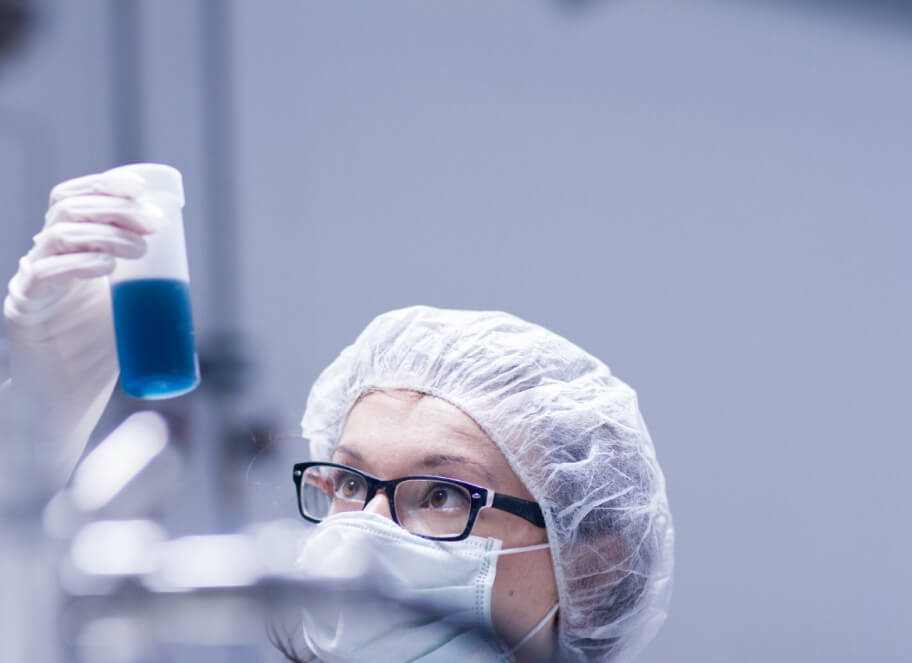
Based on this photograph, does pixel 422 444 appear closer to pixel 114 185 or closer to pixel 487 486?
pixel 487 486

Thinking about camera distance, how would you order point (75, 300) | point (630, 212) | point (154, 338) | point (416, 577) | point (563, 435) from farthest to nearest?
point (630, 212) → point (563, 435) → point (416, 577) → point (75, 300) → point (154, 338)

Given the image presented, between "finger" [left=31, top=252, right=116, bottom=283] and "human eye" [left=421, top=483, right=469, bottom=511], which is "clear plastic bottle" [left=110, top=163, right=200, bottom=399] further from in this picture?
"human eye" [left=421, top=483, right=469, bottom=511]

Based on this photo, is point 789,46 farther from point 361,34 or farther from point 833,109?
point 361,34

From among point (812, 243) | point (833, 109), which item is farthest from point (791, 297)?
point (833, 109)

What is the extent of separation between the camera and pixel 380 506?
1.26m

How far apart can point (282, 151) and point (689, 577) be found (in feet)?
4.25

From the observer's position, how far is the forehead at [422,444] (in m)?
1.28

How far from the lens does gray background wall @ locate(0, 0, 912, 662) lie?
71.7 inches

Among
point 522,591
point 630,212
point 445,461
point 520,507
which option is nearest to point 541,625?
point 522,591

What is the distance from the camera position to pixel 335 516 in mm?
1253

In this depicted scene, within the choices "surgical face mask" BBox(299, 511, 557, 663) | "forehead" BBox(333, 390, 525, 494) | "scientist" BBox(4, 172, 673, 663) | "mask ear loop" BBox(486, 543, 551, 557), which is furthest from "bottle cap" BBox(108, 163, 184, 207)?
"mask ear loop" BBox(486, 543, 551, 557)

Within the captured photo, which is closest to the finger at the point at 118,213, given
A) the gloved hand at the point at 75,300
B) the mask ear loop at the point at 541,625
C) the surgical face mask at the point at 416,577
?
the gloved hand at the point at 75,300

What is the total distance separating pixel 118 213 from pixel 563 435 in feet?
2.43

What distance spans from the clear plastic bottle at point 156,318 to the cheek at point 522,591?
0.61 metres
